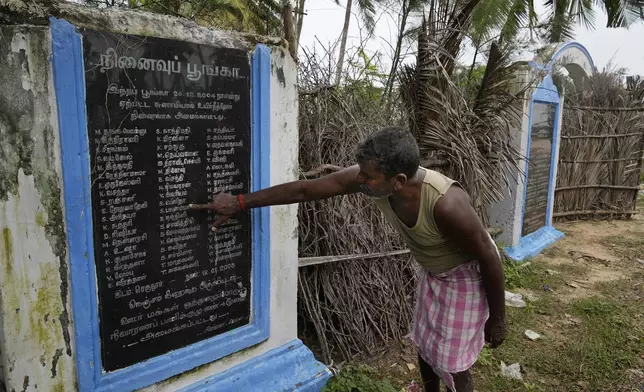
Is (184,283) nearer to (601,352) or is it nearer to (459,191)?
(459,191)

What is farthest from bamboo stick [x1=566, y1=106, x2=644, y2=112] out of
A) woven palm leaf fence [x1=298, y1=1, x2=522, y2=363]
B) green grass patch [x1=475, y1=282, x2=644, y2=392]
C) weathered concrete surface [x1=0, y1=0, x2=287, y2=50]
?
→ weathered concrete surface [x1=0, y1=0, x2=287, y2=50]

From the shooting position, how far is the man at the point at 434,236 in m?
1.97

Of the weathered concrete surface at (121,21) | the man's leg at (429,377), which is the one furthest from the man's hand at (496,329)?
the weathered concrete surface at (121,21)

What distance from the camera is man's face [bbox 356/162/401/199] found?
1.95m

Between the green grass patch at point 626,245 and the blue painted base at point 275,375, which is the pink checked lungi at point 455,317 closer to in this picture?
the blue painted base at point 275,375

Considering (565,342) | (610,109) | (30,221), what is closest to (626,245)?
(610,109)

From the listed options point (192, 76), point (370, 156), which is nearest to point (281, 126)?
point (192, 76)

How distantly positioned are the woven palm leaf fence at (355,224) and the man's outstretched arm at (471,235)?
4.24ft

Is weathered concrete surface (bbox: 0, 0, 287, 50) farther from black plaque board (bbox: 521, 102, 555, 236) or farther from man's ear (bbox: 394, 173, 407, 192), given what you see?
black plaque board (bbox: 521, 102, 555, 236)

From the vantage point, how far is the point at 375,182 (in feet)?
6.52

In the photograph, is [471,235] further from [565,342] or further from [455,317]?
[565,342]

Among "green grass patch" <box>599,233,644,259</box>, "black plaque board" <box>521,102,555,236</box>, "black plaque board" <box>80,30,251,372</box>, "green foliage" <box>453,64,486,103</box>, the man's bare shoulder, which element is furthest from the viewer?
"green grass patch" <box>599,233,644,259</box>

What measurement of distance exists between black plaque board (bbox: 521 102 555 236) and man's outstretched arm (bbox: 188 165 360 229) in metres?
4.67

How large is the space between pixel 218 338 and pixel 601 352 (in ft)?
10.2
